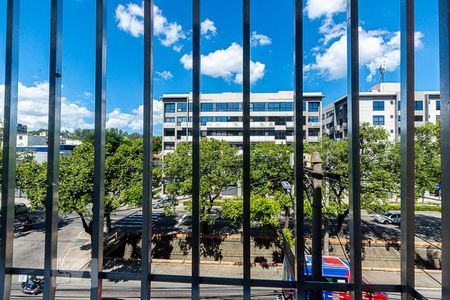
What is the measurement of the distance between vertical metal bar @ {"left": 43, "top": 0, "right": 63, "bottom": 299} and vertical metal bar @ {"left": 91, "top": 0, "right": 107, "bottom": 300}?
24 centimetres

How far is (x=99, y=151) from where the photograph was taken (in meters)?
1.13

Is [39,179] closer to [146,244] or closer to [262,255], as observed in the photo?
[146,244]

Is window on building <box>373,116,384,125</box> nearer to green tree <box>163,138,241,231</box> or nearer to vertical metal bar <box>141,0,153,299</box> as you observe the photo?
green tree <box>163,138,241,231</box>

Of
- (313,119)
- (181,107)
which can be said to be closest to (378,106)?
(313,119)

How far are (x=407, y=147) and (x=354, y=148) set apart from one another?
0.24 m

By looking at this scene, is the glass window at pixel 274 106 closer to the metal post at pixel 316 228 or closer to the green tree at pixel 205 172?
the green tree at pixel 205 172

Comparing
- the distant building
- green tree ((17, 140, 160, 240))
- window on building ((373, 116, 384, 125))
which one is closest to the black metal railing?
the distant building

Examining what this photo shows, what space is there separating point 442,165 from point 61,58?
2.00 metres

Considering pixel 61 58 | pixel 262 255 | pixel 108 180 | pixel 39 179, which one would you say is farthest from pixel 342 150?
pixel 39 179

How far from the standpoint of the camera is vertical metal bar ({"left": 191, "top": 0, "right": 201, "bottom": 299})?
1.03 m

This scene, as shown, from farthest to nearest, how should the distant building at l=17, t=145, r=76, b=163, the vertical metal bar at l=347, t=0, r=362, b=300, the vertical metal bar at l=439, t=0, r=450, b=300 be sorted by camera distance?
the distant building at l=17, t=145, r=76, b=163
the vertical metal bar at l=347, t=0, r=362, b=300
the vertical metal bar at l=439, t=0, r=450, b=300

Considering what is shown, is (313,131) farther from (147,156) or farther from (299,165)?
(147,156)

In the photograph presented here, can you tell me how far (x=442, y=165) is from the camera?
885mm

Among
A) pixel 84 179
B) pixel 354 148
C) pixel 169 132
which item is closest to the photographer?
pixel 354 148
